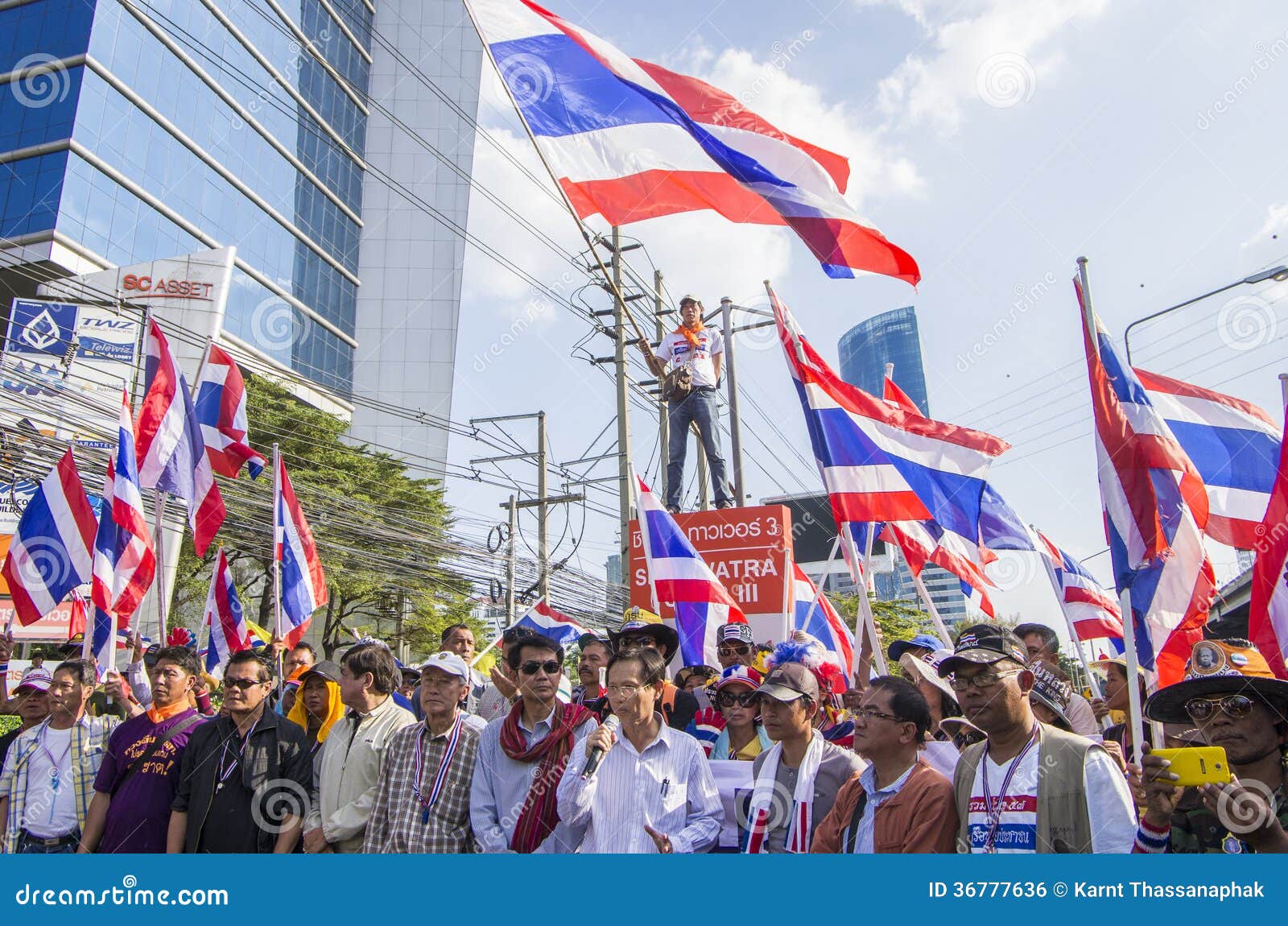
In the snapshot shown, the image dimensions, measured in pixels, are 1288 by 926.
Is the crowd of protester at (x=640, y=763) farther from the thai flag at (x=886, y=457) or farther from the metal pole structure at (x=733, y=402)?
the metal pole structure at (x=733, y=402)

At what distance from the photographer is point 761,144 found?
6645mm

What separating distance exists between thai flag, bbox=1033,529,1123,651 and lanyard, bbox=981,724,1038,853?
599 cm

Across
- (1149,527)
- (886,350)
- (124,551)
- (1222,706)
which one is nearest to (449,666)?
(1222,706)

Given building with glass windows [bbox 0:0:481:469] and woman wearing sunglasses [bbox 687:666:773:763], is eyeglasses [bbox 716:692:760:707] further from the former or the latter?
building with glass windows [bbox 0:0:481:469]

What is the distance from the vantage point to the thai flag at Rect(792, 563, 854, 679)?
9.25 m

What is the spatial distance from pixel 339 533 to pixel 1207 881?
23.0 meters

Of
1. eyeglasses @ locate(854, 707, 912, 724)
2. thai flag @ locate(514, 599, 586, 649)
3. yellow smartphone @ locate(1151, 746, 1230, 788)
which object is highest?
thai flag @ locate(514, 599, 586, 649)

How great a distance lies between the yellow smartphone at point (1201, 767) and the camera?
2.22 metres

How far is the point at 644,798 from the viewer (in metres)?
3.47

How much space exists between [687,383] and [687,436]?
952mm

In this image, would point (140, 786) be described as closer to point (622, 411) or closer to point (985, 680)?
point (985, 680)

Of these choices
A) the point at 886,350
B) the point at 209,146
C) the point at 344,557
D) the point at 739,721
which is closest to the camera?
the point at 739,721

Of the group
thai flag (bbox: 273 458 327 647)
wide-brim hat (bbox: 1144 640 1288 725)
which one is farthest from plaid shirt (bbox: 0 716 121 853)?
wide-brim hat (bbox: 1144 640 1288 725)

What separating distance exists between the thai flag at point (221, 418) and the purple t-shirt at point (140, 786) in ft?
16.5
